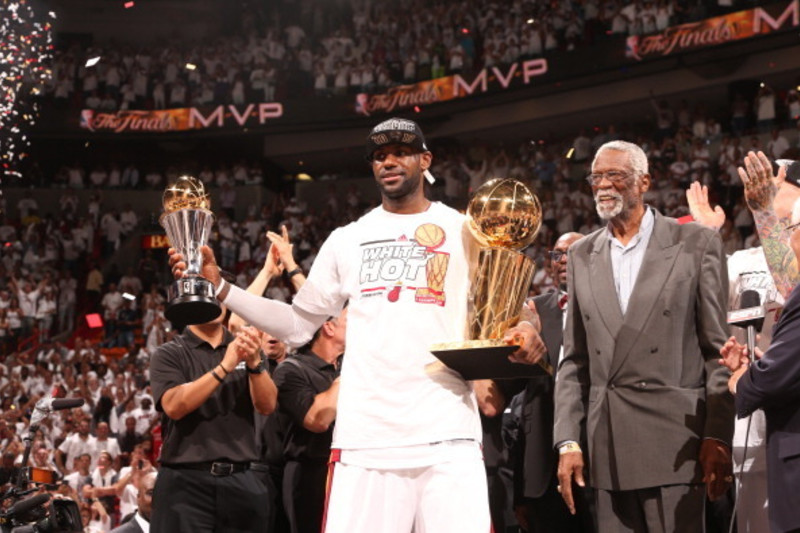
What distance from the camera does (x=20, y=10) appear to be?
24.3 m

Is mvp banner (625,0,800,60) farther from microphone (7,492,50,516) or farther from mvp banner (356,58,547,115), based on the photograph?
microphone (7,492,50,516)

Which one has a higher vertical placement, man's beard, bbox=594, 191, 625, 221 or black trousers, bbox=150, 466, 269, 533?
man's beard, bbox=594, 191, 625, 221

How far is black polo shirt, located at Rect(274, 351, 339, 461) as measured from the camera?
187 inches

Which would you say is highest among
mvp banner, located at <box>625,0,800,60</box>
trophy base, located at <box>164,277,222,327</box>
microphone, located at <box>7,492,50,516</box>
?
mvp banner, located at <box>625,0,800,60</box>

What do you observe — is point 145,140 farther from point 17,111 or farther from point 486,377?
point 486,377

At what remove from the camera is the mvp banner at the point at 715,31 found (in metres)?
16.5

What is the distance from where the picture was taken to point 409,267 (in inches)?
134

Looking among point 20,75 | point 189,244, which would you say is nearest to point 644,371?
point 189,244

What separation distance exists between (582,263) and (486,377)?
2.04 ft

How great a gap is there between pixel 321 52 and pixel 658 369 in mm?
21836

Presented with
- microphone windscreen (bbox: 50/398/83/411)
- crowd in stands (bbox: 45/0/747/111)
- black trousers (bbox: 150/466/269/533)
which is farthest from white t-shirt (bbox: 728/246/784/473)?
crowd in stands (bbox: 45/0/747/111)

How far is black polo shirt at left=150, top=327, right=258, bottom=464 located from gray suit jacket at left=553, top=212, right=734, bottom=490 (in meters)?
1.74

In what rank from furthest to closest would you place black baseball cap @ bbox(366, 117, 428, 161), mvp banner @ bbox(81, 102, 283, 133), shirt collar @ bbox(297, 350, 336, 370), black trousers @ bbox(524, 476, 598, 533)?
mvp banner @ bbox(81, 102, 283, 133), shirt collar @ bbox(297, 350, 336, 370), black trousers @ bbox(524, 476, 598, 533), black baseball cap @ bbox(366, 117, 428, 161)

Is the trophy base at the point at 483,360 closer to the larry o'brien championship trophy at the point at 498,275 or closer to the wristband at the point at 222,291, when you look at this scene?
the larry o'brien championship trophy at the point at 498,275
